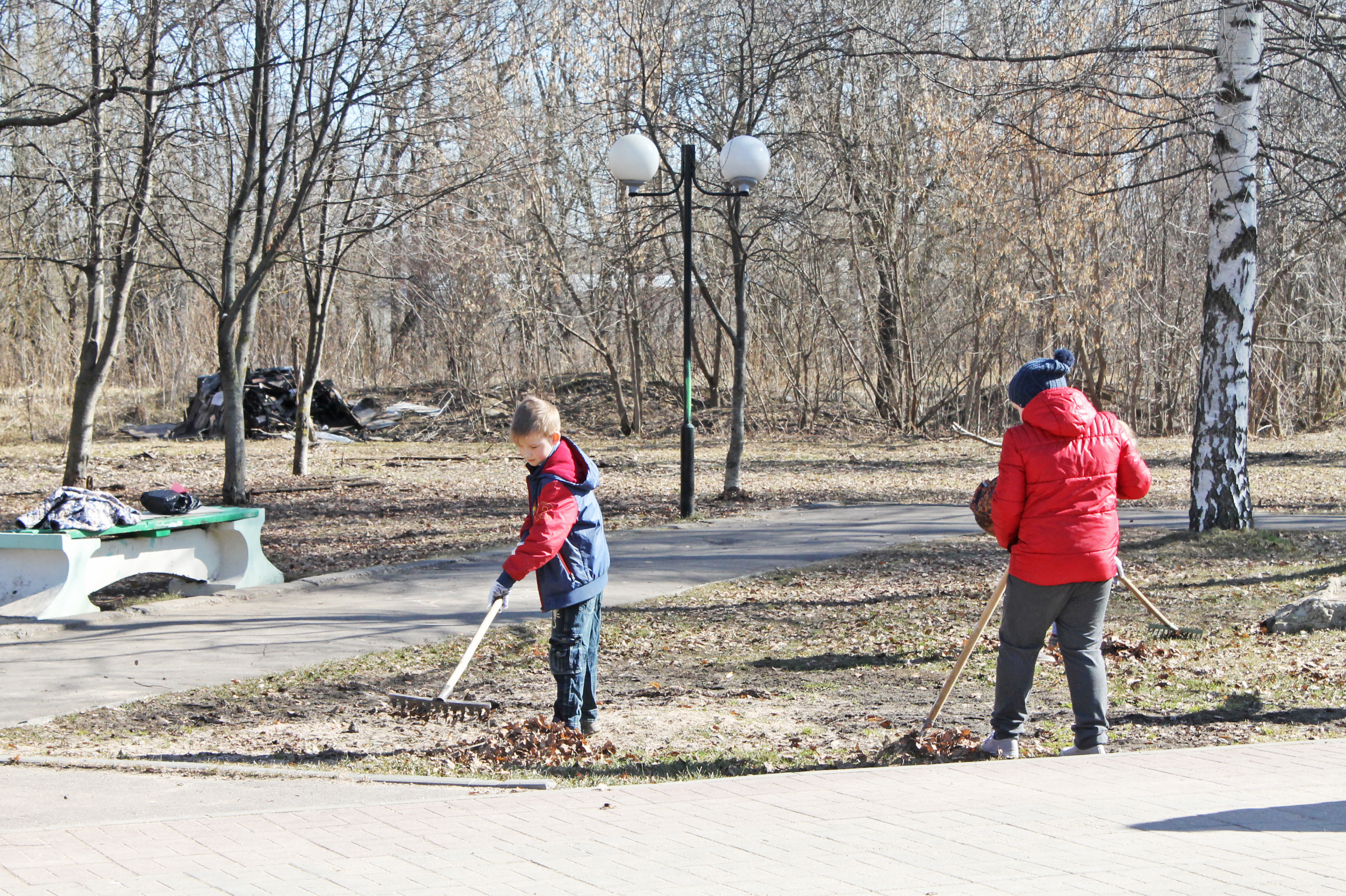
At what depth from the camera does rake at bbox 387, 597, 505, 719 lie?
5672mm

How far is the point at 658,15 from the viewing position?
18.4 metres

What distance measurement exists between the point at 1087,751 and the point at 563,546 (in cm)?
253

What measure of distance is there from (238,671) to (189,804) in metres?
2.54

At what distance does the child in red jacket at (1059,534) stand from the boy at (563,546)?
1.86m

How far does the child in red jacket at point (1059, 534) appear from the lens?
16.5 ft

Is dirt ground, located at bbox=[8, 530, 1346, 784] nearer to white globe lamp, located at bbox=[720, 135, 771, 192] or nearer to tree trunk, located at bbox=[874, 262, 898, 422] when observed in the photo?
white globe lamp, located at bbox=[720, 135, 771, 192]

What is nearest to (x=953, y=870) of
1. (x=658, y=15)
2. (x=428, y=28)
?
(x=428, y=28)

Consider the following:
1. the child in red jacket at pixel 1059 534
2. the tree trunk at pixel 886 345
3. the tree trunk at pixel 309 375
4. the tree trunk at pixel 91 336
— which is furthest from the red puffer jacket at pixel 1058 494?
the tree trunk at pixel 886 345

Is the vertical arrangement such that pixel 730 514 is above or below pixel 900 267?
below

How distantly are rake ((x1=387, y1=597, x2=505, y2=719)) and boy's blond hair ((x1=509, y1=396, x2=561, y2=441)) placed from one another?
2.73ft

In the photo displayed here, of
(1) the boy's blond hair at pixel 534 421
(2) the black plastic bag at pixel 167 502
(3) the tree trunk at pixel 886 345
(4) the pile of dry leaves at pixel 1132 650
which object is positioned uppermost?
(3) the tree trunk at pixel 886 345

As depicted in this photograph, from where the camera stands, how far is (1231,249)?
10.4 meters

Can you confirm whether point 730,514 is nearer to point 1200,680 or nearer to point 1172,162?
point 1200,680

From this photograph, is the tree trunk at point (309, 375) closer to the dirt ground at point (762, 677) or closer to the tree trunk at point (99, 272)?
the tree trunk at point (99, 272)
